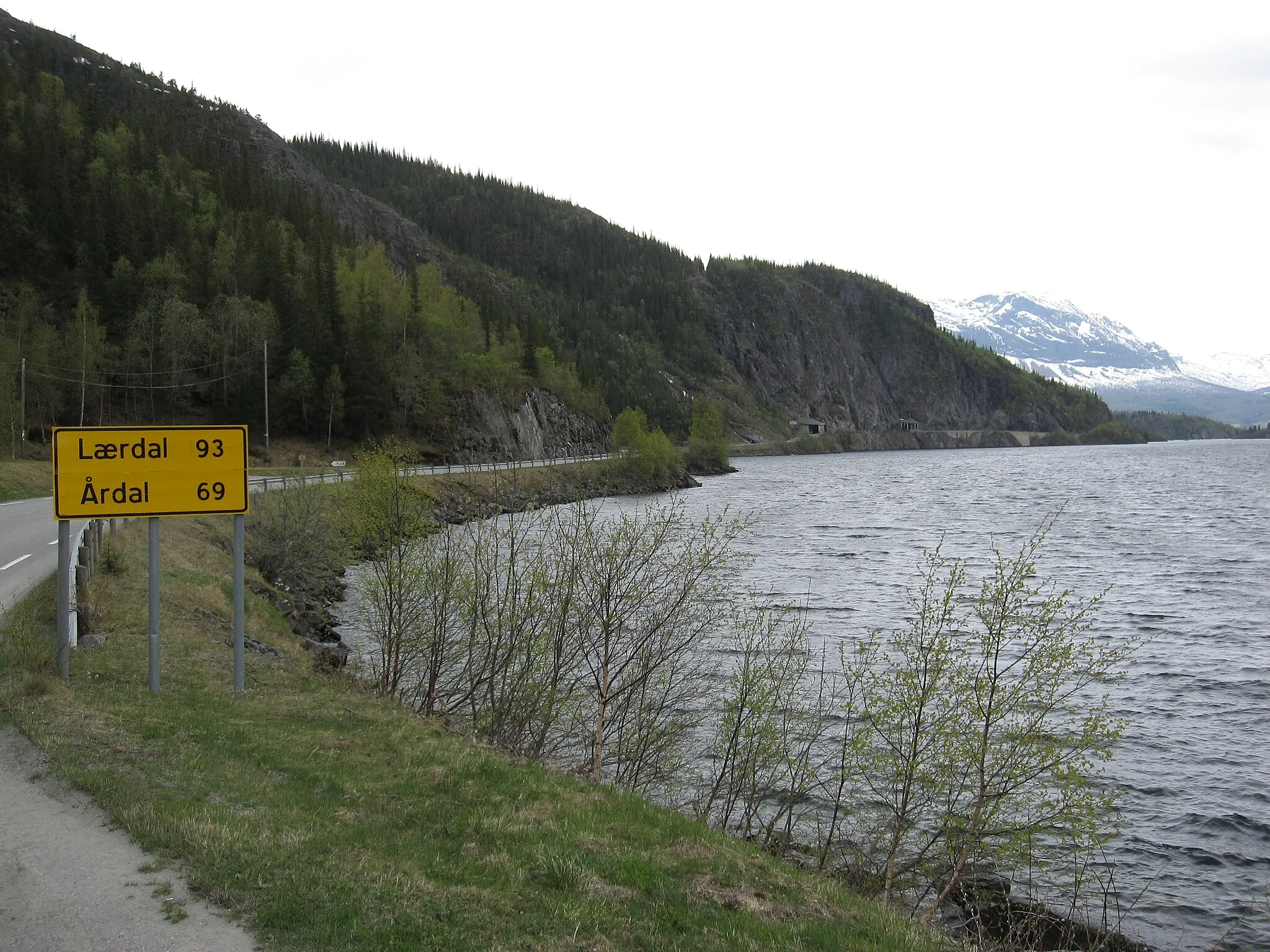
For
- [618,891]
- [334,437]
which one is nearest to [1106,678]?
[618,891]

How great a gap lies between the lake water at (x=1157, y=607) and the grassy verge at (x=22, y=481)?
1314 inches

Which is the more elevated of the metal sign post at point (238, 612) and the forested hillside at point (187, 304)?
the forested hillside at point (187, 304)

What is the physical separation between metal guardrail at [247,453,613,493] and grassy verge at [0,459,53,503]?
933 cm

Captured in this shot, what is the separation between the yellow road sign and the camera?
12023mm

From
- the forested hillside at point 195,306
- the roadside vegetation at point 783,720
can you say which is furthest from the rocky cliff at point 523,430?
the roadside vegetation at point 783,720

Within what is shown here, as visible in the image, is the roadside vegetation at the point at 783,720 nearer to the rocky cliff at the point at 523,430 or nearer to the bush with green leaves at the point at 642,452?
the rocky cliff at the point at 523,430

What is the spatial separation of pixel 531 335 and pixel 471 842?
129 meters

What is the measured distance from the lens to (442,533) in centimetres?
2544

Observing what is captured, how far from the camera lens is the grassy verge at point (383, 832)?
6973mm

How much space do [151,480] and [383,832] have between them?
660cm

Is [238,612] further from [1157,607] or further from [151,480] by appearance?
[1157,607]

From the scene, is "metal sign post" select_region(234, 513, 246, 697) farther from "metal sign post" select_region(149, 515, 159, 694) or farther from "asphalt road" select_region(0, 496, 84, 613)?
"asphalt road" select_region(0, 496, 84, 613)

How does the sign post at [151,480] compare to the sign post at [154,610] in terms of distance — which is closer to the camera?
the sign post at [151,480]

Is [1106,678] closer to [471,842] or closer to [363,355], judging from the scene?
[471,842]
